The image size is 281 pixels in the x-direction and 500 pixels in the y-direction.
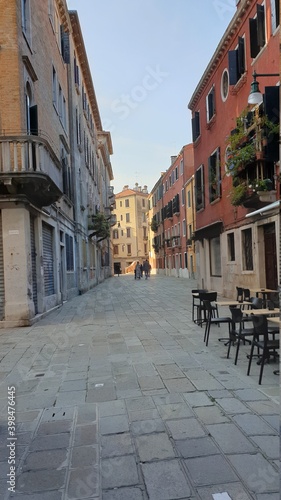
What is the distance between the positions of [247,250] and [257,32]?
21.8 ft

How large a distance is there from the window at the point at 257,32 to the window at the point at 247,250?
5482mm

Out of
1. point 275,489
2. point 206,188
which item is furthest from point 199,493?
point 206,188

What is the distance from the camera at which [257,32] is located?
11219 millimetres

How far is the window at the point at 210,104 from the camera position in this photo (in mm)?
16172

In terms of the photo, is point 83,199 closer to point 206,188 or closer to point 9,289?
point 206,188

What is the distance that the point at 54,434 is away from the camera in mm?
3477

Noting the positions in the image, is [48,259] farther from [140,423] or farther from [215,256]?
→ [140,423]

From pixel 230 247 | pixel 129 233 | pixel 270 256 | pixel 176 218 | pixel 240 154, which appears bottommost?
pixel 270 256

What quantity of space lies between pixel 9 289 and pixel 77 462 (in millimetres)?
7325

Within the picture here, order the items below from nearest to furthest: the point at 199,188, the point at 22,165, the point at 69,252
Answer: the point at 22,165, the point at 69,252, the point at 199,188

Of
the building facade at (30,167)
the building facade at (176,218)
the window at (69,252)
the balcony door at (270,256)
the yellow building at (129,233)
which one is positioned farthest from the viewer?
the yellow building at (129,233)

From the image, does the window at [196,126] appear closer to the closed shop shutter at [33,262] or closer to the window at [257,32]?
the window at [257,32]

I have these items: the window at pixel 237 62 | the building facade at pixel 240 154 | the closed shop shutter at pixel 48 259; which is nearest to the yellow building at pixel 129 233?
the building facade at pixel 240 154

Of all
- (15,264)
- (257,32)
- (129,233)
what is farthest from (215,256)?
(129,233)
